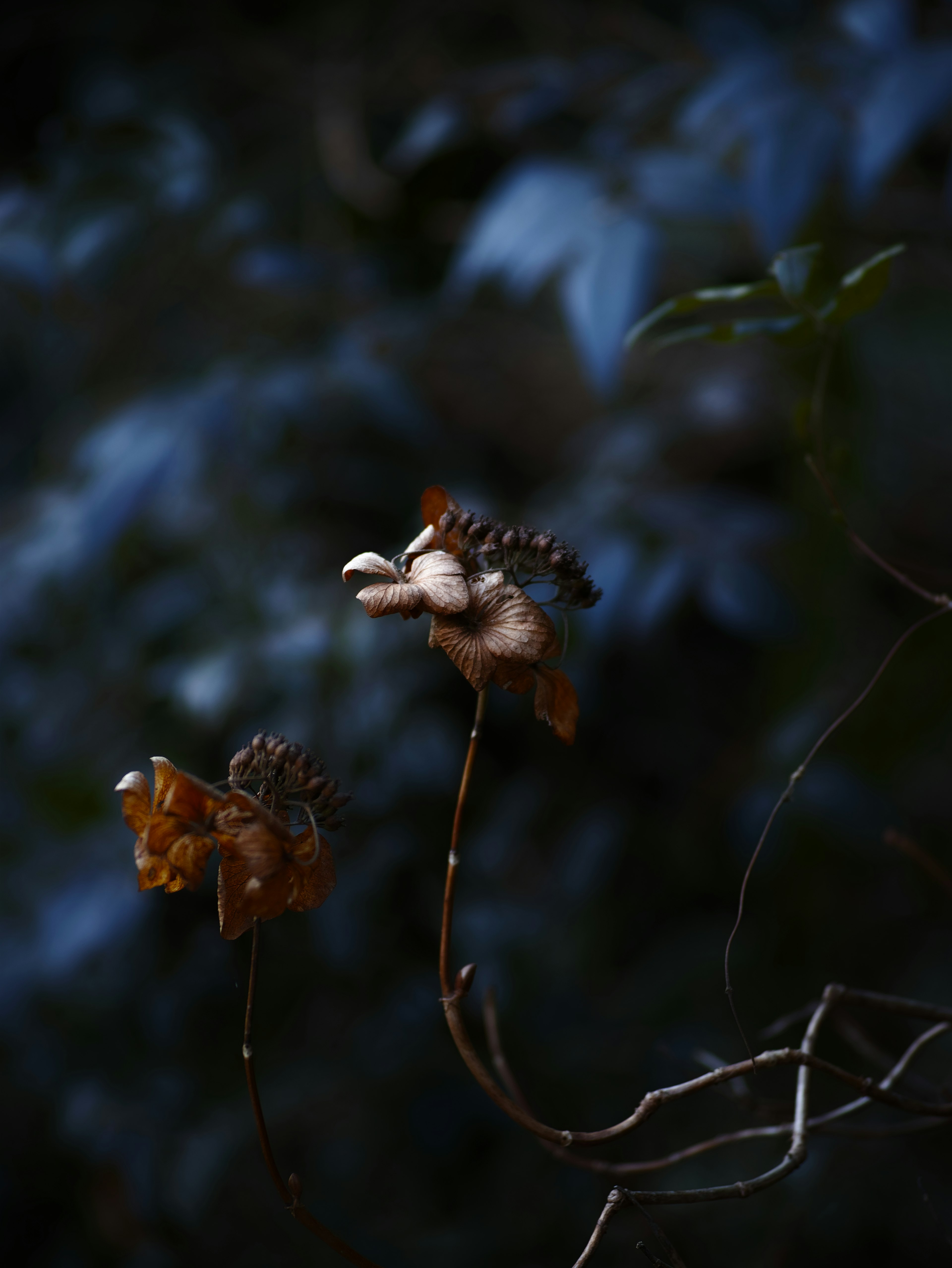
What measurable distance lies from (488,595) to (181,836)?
0.10 metres

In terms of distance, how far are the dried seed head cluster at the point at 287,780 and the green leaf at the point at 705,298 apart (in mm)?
193

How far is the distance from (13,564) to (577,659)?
57cm

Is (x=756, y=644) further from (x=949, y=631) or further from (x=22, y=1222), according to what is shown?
(x=22, y=1222)

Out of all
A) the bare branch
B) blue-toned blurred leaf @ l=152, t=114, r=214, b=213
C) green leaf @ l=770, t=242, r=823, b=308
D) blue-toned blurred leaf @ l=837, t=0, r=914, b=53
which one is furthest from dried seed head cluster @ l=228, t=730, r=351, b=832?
blue-toned blurred leaf @ l=152, t=114, r=214, b=213

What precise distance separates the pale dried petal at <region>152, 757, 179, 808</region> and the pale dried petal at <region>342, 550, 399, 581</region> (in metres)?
0.07

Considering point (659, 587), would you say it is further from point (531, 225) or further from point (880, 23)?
point (880, 23)

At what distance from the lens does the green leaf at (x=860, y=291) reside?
0.29m

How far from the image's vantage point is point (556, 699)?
0.77 ft

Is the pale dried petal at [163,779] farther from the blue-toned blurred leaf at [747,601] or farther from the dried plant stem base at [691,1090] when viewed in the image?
the blue-toned blurred leaf at [747,601]

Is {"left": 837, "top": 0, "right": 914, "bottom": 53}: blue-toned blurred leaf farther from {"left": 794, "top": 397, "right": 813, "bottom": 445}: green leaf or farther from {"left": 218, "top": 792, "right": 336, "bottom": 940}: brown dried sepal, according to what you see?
{"left": 218, "top": 792, "right": 336, "bottom": 940}: brown dried sepal

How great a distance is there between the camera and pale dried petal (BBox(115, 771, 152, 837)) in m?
0.23

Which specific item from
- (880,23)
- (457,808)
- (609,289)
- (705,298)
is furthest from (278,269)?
(457,808)

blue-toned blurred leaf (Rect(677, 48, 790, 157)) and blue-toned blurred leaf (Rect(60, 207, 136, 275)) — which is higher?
blue-toned blurred leaf (Rect(60, 207, 136, 275))

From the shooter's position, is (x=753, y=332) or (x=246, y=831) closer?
(x=246, y=831)
